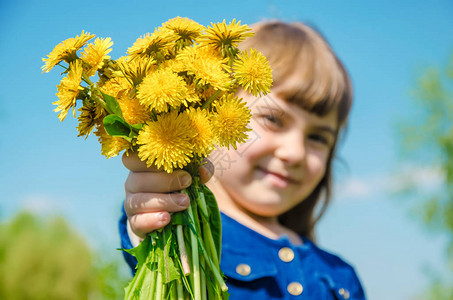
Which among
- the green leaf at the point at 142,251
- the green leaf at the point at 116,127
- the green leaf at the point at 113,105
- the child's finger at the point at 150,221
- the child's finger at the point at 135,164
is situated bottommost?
the green leaf at the point at 142,251

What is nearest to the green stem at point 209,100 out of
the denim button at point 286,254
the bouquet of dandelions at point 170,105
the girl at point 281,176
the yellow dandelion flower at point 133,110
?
the bouquet of dandelions at point 170,105

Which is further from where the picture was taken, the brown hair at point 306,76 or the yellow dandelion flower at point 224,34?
the brown hair at point 306,76

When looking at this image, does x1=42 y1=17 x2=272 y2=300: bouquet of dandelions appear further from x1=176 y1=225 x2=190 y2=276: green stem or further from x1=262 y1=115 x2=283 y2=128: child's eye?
x1=262 y1=115 x2=283 y2=128: child's eye

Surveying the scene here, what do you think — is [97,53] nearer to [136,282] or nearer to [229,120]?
[229,120]

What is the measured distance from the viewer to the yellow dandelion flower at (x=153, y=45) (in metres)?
0.81

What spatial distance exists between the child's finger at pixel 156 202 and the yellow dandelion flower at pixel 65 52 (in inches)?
12.0

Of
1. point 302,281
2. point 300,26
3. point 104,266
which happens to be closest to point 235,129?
point 302,281

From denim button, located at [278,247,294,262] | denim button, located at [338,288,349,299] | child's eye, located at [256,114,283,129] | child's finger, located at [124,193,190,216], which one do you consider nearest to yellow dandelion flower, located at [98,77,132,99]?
child's finger, located at [124,193,190,216]

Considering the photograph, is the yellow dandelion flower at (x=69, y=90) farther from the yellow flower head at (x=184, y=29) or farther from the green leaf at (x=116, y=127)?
Answer: the yellow flower head at (x=184, y=29)

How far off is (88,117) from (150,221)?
23 centimetres

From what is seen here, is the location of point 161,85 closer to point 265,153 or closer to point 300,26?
point 265,153

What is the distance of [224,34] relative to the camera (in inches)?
31.7

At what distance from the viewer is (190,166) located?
0.86m

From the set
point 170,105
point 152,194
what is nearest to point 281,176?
point 152,194
